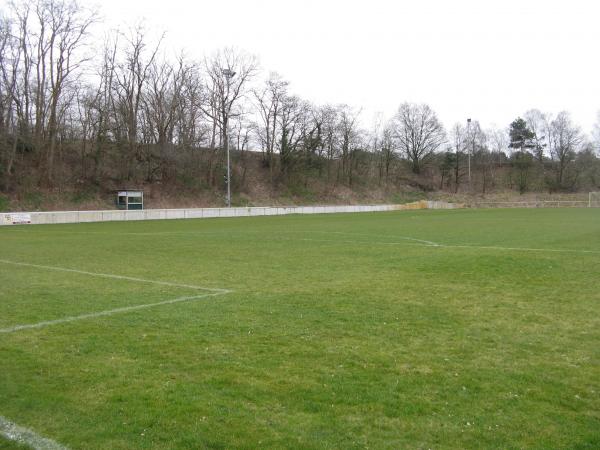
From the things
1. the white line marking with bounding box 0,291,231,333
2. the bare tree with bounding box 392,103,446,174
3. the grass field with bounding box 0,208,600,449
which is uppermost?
the bare tree with bounding box 392,103,446,174

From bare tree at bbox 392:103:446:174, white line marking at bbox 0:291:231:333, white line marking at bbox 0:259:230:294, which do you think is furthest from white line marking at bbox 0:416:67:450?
bare tree at bbox 392:103:446:174

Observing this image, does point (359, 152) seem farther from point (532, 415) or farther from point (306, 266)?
point (532, 415)

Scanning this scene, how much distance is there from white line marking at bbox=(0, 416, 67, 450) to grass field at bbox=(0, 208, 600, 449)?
7cm

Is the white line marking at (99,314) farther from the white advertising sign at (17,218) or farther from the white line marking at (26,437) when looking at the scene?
the white advertising sign at (17,218)

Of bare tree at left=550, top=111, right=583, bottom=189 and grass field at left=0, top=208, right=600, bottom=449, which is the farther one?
bare tree at left=550, top=111, right=583, bottom=189

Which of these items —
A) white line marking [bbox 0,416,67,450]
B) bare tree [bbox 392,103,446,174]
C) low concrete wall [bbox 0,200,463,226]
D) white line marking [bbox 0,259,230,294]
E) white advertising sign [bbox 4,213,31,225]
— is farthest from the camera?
bare tree [bbox 392,103,446,174]

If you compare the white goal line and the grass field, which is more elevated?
the white goal line

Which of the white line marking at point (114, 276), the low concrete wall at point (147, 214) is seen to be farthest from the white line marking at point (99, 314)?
the low concrete wall at point (147, 214)

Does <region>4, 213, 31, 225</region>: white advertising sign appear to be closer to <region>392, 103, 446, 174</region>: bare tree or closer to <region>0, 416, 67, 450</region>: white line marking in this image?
<region>0, 416, 67, 450</region>: white line marking

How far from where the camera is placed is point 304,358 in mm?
6133

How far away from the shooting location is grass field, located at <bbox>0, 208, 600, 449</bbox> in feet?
13.9

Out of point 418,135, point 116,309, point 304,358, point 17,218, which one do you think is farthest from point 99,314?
point 418,135

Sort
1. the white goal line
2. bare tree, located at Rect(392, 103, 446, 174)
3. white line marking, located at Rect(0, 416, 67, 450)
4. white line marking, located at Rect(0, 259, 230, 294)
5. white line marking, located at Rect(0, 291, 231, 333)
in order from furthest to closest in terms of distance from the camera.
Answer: bare tree, located at Rect(392, 103, 446, 174)
white line marking, located at Rect(0, 259, 230, 294)
the white goal line
white line marking, located at Rect(0, 291, 231, 333)
white line marking, located at Rect(0, 416, 67, 450)

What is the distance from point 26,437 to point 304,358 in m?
3.03
